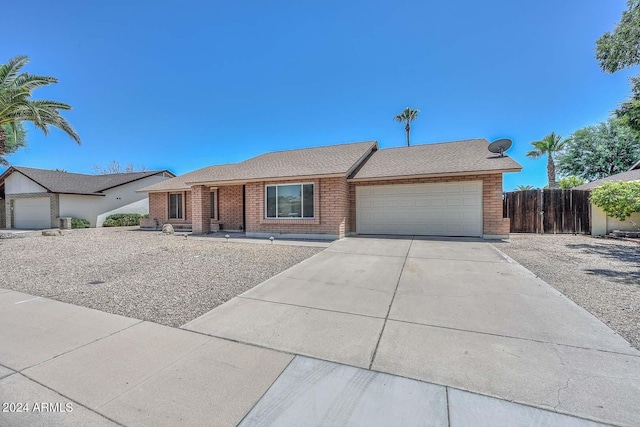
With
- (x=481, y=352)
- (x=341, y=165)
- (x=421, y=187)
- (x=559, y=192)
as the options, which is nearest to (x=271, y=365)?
(x=481, y=352)

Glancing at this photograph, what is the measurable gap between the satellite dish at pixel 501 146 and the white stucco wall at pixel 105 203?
2469 centimetres

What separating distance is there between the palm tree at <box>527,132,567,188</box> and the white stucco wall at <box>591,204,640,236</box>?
15.3 m

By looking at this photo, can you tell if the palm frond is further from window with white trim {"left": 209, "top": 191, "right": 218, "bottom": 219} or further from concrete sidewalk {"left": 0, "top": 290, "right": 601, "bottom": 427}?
concrete sidewalk {"left": 0, "top": 290, "right": 601, "bottom": 427}

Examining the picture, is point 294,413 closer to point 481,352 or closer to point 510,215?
point 481,352

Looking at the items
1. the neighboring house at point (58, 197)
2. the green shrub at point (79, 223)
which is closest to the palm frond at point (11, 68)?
the neighboring house at point (58, 197)

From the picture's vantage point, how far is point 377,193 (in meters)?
11.9

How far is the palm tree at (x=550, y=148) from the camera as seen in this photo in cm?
2402

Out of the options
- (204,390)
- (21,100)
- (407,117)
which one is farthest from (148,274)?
(407,117)

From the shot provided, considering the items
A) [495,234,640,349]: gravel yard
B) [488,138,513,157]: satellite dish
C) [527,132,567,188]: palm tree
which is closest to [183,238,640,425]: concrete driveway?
[495,234,640,349]: gravel yard

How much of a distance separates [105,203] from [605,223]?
103 feet

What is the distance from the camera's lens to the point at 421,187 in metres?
11.2

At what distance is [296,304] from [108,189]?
79.0 ft

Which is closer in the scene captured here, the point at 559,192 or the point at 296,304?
the point at 296,304

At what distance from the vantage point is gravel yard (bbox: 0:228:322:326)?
176 inches
